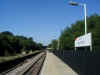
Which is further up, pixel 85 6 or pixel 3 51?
pixel 85 6

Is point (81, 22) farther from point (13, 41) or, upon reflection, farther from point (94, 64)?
point (94, 64)

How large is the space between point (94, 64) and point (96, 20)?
6176 centimetres

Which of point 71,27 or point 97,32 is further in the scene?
point 71,27

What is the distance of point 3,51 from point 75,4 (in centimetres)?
6133

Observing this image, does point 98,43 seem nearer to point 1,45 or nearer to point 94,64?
point 1,45

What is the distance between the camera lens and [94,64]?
782 cm

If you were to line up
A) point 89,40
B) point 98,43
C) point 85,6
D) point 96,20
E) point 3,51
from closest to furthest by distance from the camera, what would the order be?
1. point 89,40
2. point 85,6
3. point 98,43
4. point 96,20
5. point 3,51

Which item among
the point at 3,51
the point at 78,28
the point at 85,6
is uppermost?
the point at 78,28

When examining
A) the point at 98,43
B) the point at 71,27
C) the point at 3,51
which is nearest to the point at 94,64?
the point at 98,43

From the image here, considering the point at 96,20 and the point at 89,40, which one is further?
the point at 96,20

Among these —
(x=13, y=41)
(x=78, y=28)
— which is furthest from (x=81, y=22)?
(x=13, y=41)

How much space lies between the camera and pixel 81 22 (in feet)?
263

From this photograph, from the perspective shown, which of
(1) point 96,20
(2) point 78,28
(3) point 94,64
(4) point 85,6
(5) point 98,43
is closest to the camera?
(3) point 94,64

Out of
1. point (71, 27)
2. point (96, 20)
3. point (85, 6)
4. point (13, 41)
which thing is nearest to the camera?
point (85, 6)
